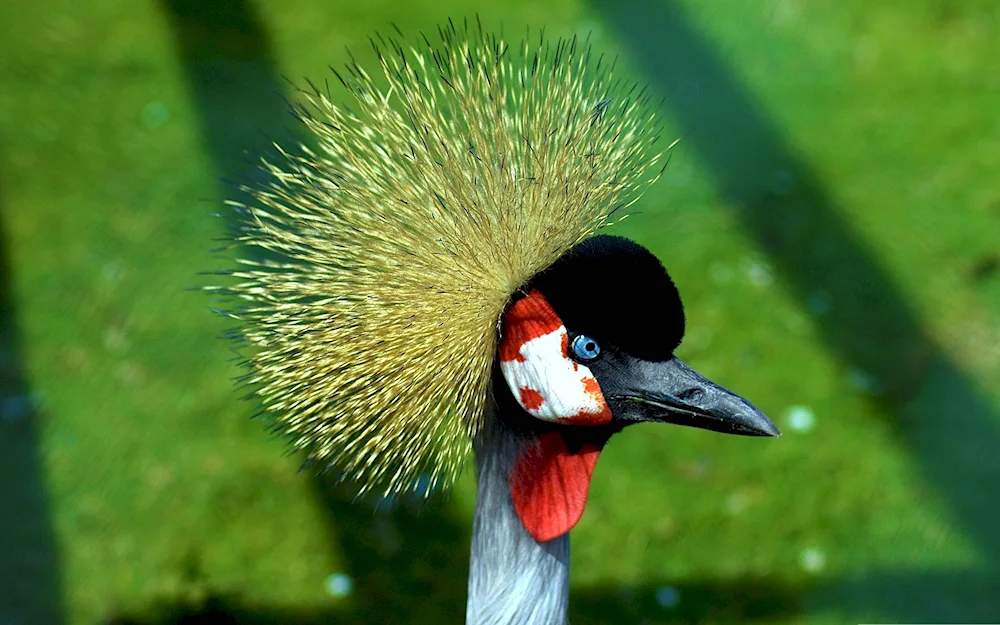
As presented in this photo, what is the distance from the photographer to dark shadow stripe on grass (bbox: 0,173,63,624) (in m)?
2.07

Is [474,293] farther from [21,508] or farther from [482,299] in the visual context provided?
[21,508]

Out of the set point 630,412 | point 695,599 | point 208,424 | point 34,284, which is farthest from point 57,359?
point 630,412

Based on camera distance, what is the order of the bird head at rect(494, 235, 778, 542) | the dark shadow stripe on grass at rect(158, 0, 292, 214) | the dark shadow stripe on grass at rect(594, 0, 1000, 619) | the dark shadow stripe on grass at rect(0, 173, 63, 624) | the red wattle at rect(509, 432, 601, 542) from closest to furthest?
Answer: the bird head at rect(494, 235, 778, 542) → the red wattle at rect(509, 432, 601, 542) → the dark shadow stripe on grass at rect(0, 173, 63, 624) → the dark shadow stripe on grass at rect(594, 0, 1000, 619) → the dark shadow stripe on grass at rect(158, 0, 292, 214)

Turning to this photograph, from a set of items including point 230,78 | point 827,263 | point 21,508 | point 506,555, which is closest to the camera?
point 506,555

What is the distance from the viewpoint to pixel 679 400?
3.94 feet

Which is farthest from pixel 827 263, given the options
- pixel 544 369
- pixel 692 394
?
pixel 544 369

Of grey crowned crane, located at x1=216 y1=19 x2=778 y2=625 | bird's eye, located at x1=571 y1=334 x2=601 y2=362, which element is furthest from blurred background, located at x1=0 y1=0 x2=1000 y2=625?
bird's eye, located at x1=571 y1=334 x2=601 y2=362

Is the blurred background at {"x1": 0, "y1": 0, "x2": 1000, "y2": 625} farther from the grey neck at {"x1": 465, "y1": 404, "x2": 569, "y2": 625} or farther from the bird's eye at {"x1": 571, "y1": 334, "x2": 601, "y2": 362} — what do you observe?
the bird's eye at {"x1": 571, "y1": 334, "x2": 601, "y2": 362}

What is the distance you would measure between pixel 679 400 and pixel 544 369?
6.8 inches

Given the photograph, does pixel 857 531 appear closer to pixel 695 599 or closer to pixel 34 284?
pixel 695 599

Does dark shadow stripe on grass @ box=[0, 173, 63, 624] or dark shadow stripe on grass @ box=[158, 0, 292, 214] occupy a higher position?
dark shadow stripe on grass @ box=[158, 0, 292, 214]

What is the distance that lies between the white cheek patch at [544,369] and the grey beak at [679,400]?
1.4 inches

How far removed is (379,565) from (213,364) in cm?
74

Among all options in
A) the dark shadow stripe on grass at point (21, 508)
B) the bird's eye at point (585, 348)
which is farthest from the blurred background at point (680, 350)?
the bird's eye at point (585, 348)
